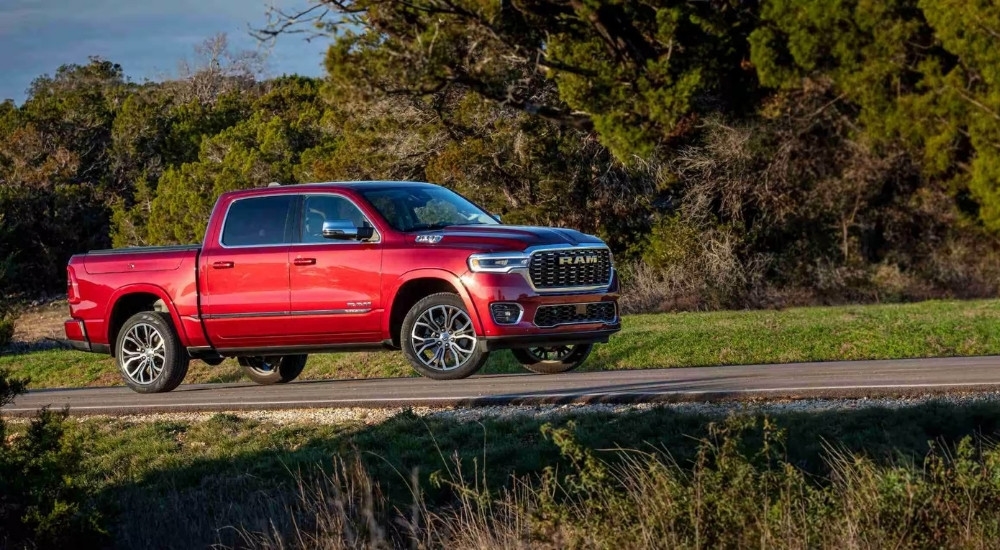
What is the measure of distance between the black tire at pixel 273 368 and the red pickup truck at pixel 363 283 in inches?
77.1

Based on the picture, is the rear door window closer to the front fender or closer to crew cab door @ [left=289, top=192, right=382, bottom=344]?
crew cab door @ [left=289, top=192, right=382, bottom=344]

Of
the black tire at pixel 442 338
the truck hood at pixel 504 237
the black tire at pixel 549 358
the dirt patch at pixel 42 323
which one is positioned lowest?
the dirt patch at pixel 42 323

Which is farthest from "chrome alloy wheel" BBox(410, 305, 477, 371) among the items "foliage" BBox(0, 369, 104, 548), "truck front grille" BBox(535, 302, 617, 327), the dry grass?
the dry grass

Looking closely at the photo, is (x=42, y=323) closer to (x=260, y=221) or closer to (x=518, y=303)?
(x=260, y=221)

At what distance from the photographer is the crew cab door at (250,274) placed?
532 inches

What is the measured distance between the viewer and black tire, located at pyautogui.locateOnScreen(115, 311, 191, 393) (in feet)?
47.5

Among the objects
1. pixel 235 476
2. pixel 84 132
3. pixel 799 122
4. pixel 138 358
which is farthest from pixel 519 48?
pixel 84 132

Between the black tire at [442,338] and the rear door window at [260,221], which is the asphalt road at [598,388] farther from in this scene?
the rear door window at [260,221]

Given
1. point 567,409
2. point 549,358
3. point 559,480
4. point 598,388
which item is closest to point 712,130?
point 549,358

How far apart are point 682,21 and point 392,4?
17.9ft

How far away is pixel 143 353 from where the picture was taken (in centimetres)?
1494

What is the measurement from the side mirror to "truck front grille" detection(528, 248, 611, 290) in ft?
5.51

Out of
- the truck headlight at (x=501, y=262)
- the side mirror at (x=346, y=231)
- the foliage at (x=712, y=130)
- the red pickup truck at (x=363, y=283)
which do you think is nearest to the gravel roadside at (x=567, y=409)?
the red pickup truck at (x=363, y=283)

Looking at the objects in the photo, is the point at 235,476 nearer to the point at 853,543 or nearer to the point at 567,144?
the point at 853,543
